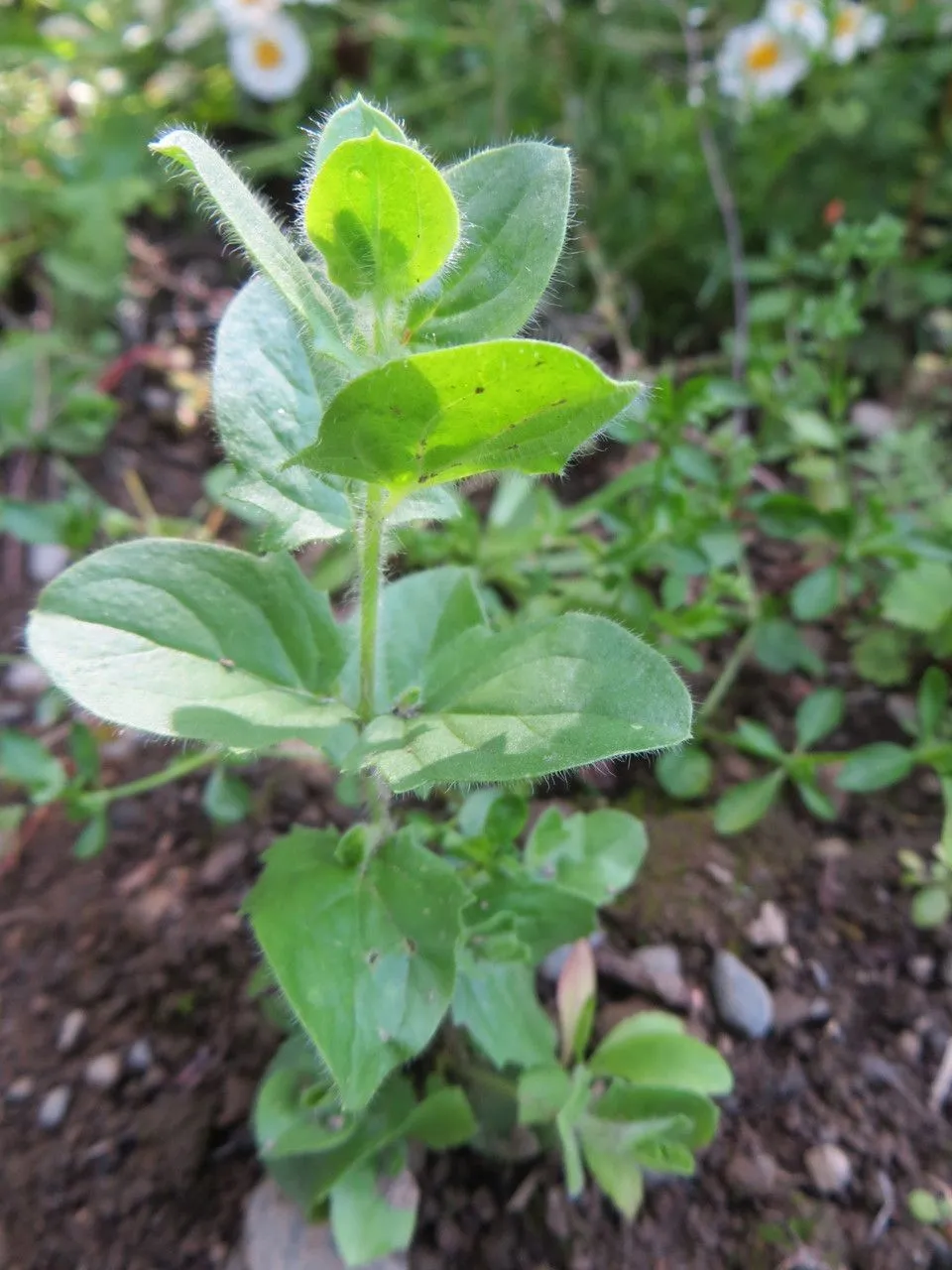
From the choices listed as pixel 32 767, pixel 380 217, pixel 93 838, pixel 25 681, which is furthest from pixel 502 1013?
pixel 25 681

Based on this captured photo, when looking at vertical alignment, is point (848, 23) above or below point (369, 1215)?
above

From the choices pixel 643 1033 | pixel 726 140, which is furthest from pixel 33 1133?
pixel 726 140

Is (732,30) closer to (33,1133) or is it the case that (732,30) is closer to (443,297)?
(443,297)

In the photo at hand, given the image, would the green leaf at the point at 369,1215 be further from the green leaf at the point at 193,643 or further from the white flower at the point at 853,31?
the white flower at the point at 853,31

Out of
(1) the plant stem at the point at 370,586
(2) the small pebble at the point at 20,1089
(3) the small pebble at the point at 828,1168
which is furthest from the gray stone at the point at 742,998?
(2) the small pebble at the point at 20,1089

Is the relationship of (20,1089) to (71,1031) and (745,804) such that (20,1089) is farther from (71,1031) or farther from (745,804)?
(745,804)

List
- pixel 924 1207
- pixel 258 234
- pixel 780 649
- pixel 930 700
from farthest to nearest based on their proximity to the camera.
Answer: pixel 780 649 < pixel 930 700 < pixel 924 1207 < pixel 258 234

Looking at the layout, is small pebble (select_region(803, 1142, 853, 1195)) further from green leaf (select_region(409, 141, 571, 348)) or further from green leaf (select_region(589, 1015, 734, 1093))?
green leaf (select_region(409, 141, 571, 348))
